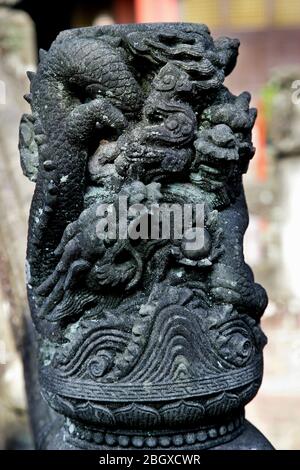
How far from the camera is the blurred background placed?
285cm

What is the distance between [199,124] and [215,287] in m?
0.39

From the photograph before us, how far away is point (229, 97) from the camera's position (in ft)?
5.38

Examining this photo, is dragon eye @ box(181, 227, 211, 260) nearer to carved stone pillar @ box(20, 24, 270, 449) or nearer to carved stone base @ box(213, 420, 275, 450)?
carved stone pillar @ box(20, 24, 270, 449)

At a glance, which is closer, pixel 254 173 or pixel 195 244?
pixel 195 244

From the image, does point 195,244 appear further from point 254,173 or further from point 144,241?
point 254,173

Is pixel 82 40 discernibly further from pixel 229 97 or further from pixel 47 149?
A: pixel 229 97

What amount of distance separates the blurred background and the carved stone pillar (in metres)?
1.12

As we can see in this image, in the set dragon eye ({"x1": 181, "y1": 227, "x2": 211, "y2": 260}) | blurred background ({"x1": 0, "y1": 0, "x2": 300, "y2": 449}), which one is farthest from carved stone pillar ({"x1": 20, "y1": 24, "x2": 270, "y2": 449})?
blurred background ({"x1": 0, "y1": 0, "x2": 300, "y2": 449})

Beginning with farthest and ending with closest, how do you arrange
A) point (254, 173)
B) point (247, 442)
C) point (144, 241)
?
point (254, 173) → point (247, 442) → point (144, 241)

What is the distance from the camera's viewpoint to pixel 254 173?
20.4 feet

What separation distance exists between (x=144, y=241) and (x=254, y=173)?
15.8 feet

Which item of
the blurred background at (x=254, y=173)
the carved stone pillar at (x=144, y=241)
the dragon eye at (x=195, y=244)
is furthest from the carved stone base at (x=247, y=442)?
the blurred background at (x=254, y=173)

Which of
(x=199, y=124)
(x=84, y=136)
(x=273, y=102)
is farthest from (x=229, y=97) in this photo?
(x=273, y=102)

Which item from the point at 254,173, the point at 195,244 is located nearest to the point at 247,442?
the point at 195,244
